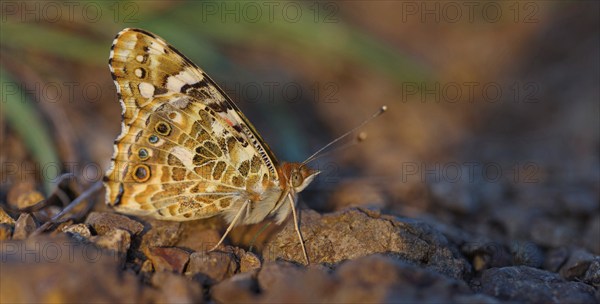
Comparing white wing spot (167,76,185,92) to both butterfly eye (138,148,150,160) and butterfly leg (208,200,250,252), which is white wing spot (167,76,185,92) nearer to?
butterfly eye (138,148,150,160)

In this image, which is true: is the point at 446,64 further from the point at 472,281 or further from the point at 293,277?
the point at 293,277

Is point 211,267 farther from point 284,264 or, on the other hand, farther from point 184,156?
point 184,156

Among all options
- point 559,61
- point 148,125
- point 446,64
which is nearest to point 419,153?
point 446,64

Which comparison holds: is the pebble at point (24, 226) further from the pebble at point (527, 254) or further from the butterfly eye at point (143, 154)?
the pebble at point (527, 254)

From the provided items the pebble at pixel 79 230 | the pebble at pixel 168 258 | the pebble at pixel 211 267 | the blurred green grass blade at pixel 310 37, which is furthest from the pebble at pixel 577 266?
the blurred green grass blade at pixel 310 37

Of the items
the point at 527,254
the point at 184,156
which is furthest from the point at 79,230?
the point at 527,254

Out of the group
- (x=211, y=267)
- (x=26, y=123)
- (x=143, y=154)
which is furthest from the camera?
(x=26, y=123)

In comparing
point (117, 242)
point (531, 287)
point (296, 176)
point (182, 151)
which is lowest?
point (531, 287)
